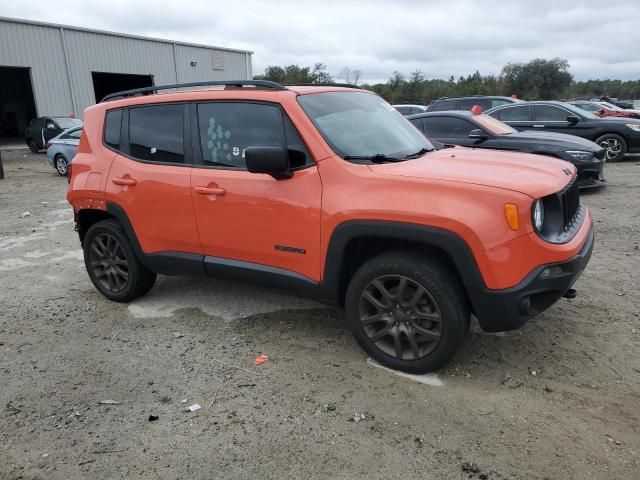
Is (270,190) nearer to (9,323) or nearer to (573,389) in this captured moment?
(573,389)

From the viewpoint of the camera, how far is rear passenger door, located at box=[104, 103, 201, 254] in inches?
157

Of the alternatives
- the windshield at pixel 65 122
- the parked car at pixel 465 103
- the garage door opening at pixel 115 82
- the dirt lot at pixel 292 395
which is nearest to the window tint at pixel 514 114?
the parked car at pixel 465 103

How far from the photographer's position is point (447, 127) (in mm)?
8930

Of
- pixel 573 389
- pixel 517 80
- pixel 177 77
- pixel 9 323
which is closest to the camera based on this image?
pixel 573 389

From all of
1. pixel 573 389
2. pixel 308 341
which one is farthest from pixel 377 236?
pixel 573 389

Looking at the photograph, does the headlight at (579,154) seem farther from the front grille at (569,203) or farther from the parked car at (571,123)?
the front grille at (569,203)

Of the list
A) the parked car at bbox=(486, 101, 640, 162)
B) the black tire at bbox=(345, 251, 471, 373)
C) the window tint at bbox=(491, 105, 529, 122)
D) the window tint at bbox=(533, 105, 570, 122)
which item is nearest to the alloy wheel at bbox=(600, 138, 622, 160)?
the parked car at bbox=(486, 101, 640, 162)

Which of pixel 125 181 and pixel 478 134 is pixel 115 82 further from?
pixel 125 181

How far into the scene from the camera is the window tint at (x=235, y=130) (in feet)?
11.8

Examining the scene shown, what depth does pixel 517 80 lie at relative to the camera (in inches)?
2002

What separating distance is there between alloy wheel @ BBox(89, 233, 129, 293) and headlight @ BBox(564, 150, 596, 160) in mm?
6800

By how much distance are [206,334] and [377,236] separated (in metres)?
1.75

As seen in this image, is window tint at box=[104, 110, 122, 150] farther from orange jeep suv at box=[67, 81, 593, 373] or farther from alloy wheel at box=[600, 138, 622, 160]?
alloy wheel at box=[600, 138, 622, 160]

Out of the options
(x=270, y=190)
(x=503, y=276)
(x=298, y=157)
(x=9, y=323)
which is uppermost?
(x=298, y=157)
